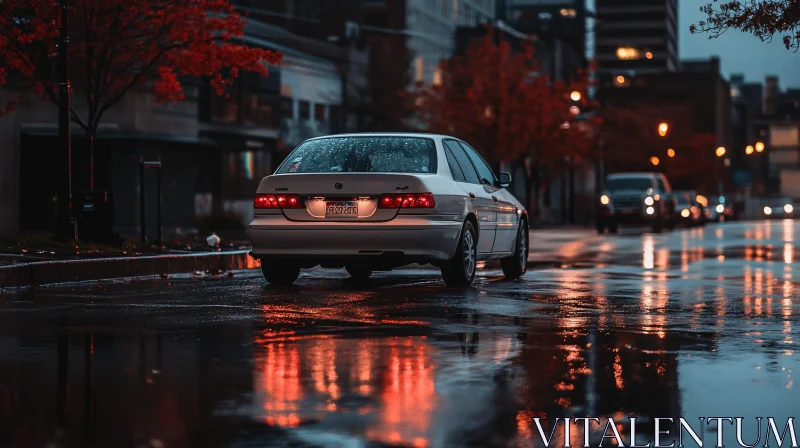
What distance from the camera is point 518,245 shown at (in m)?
19.9

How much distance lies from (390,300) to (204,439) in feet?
27.1

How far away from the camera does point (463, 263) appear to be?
17156mm

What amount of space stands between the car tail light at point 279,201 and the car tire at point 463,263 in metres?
1.79

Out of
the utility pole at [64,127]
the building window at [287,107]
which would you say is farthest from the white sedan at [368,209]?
the building window at [287,107]

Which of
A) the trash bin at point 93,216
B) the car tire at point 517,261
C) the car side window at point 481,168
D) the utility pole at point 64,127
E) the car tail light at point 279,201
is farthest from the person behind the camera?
the trash bin at point 93,216

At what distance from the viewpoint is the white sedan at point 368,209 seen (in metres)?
16.2

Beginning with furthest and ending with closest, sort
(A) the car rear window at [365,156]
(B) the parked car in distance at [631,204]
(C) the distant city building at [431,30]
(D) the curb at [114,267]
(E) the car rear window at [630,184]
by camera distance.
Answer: (C) the distant city building at [431,30]
(E) the car rear window at [630,184]
(B) the parked car in distance at [631,204]
(D) the curb at [114,267]
(A) the car rear window at [365,156]

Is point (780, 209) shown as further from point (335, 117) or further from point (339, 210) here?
point (339, 210)

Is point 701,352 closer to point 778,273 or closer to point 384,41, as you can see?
point 778,273

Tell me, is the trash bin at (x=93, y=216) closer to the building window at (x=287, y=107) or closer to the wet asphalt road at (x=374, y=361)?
the wet asphalt road at (x=374, y=361)

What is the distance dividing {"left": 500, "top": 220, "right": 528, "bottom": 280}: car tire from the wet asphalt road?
2127 mm

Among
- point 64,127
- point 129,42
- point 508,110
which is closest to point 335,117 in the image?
point 508,110

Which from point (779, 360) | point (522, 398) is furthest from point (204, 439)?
point (779, 360)

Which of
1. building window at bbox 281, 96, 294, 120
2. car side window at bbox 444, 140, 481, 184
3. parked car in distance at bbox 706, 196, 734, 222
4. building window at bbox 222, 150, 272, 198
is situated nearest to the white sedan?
car side window at bbox 444, 140, 481, 184
